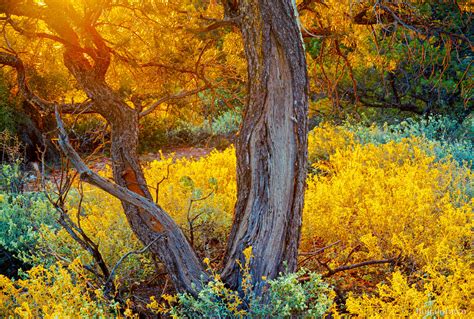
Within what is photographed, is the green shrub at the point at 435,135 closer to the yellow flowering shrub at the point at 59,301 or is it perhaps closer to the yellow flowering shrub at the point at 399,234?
the yellow flowering shrub at the point at 399,234

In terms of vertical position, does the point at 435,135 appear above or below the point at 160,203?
below

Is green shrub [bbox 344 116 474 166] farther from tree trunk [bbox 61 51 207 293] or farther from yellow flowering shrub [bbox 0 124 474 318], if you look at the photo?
tree trunk [bbox 61 51 207 293]

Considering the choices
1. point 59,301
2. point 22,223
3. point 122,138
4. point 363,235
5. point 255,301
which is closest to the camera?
point 255,301

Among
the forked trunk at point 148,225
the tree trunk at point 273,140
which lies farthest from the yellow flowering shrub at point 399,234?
the forked trunk at point 148,225

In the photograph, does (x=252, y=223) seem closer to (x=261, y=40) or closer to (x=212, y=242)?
(x=261, y=40)

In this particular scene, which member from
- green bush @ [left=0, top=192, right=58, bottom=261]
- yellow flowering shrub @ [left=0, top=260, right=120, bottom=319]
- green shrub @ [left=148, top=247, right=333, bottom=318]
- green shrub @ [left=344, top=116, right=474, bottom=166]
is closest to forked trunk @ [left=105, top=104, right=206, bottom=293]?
green shrub @ [left=148, top=247, right=333, bottom=318]

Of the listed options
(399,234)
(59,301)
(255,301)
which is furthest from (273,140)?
(59,301)

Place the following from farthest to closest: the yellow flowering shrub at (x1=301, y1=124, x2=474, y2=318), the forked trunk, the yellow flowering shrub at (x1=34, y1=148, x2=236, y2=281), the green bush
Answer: the green bush < the yellow flowering shrub at (x1=34, y1=148, x2=236, y2=281) < the forked trunk < the yellow flowering shrub at (x1=301, y1=124, x2=474, y2=318)

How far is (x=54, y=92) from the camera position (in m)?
9.53

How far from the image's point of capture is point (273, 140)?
3105 mm

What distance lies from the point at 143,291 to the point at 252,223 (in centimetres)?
124

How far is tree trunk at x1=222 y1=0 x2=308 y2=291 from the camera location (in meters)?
3.07

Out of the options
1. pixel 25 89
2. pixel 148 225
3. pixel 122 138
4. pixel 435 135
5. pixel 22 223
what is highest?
pixel 25 89

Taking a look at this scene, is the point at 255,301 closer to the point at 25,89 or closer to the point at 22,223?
the point at 25,89
